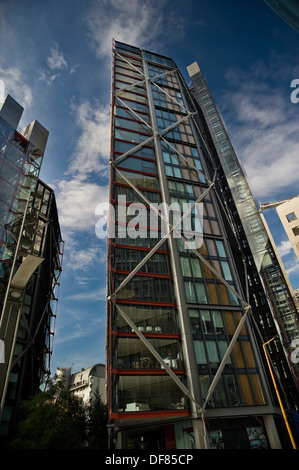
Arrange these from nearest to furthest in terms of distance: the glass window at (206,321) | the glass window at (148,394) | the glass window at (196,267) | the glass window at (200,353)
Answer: the glass window at (148,394) → the glass window at (200,353) → the glass window at (206,321) → the glass window at (196,267)

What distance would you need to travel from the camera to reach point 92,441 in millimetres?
28781

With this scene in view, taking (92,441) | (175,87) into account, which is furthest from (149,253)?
(175,87)

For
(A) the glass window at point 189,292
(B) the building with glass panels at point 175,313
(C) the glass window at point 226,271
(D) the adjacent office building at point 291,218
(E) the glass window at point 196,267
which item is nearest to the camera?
(B) the building with glass panels at point 175,313

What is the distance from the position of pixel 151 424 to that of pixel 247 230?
30.9m

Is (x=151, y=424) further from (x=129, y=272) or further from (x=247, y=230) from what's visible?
(x=247, y=230)

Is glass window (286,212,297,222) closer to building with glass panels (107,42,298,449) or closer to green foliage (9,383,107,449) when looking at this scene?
building with glass panels (107,42,298,449)

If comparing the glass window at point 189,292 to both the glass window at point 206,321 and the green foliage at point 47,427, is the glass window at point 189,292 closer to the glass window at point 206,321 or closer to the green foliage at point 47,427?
the glass window at point 206,321

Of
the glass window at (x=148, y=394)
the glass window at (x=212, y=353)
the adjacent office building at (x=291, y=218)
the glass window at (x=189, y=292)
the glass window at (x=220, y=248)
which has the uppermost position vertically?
the adjacent office building at (x=291, y=218)

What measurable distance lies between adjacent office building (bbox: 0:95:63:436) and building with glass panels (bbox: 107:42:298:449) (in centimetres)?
949

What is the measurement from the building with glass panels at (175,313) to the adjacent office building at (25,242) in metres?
9.49

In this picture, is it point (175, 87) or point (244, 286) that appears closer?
point (244, 286)

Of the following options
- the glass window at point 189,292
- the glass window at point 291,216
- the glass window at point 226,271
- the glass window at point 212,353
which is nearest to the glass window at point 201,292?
the glass window at point 189,292

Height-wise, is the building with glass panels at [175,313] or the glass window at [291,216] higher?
the glass window at [291,216]

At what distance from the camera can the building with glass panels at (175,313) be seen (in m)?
23.9
